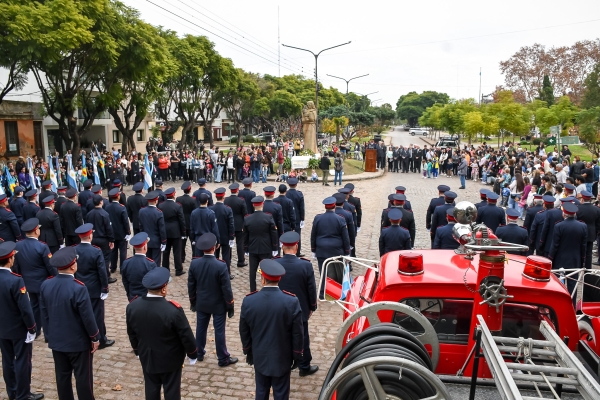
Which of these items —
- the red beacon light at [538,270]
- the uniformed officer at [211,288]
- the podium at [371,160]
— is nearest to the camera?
the red beacon light at [538,270]

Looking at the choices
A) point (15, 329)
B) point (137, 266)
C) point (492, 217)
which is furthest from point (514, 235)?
point (15, 329)

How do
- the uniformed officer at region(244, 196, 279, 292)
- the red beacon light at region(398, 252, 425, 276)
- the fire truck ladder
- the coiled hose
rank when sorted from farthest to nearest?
the uniformed officer at region(244, 196, 279, 292)
the red beacon light at region(398, 252, 425, 276)
the coiled hose
the fire truck ladder

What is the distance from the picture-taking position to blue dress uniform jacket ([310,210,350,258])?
28.9ft

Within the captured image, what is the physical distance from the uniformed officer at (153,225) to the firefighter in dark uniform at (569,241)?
283 inches

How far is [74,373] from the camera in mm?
5496

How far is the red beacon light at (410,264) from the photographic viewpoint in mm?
4461

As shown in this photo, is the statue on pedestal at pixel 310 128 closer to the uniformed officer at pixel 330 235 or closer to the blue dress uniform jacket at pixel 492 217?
the blue dress uniform jacket at pixel 492 217

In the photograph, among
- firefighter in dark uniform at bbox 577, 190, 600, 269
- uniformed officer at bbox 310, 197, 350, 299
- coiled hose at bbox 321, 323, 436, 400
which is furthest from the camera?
firefighter in dark uniform at bbox 577, 190, 600, 269

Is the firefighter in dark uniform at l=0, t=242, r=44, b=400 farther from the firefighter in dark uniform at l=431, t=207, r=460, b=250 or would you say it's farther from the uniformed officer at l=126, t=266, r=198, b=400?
the firefighter in dark uniform at l=431, t=207, r=460, b=250

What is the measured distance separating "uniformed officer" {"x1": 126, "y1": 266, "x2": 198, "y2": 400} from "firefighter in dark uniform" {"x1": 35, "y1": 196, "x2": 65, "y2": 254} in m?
5.79

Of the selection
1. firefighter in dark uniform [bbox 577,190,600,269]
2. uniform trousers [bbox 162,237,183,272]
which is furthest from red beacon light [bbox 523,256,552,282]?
uniform trousers [bbox 162,237,183,272]

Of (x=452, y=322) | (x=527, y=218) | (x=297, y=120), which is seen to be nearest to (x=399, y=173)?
(x=527, y=218)

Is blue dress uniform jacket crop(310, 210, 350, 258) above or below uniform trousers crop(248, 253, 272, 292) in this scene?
above

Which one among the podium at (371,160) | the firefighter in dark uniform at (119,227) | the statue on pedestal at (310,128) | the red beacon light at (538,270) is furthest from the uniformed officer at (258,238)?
the statue on pedestal at (310,128)
